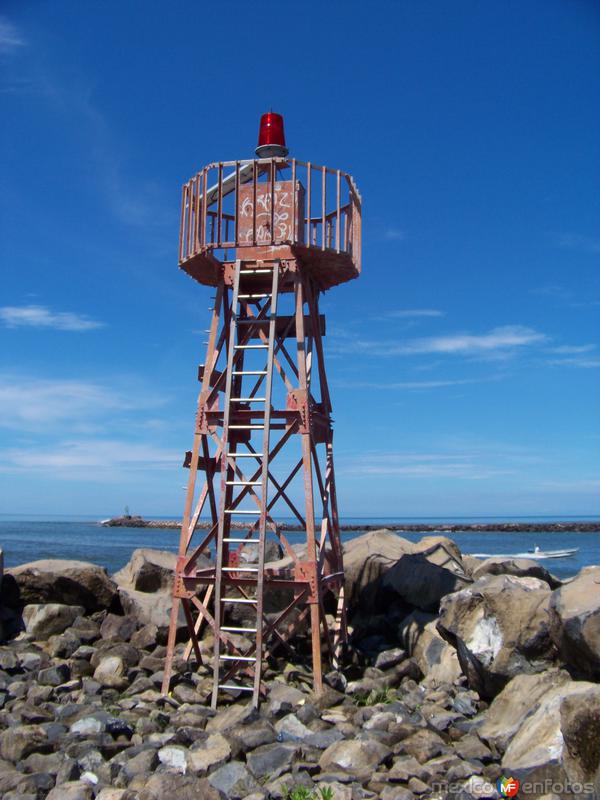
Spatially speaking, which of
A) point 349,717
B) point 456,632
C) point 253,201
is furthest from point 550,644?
point 253,201

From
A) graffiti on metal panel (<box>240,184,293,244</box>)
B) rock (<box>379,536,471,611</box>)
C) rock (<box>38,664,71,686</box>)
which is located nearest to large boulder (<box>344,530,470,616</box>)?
rock (<box>379,536,471,611</box>)

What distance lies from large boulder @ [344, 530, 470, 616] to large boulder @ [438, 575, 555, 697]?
7.72 feet

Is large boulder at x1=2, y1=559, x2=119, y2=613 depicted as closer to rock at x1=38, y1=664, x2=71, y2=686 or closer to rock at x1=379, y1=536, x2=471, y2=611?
rock at x1=38, y1=664, x2=71, y2=686

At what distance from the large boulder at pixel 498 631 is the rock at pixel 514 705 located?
403mm

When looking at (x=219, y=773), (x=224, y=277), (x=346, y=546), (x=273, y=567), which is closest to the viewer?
(x=219, y=773)

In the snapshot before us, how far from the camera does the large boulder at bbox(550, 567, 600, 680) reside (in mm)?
10406

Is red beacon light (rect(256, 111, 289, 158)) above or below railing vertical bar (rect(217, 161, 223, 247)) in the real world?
above

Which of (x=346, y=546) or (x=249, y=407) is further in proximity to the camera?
(x=346, y=546)

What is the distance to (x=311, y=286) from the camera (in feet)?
53.0

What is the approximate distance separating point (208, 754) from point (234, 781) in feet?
2.71

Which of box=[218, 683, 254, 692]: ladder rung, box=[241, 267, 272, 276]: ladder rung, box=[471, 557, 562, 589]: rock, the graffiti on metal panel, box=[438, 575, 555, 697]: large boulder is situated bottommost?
box=[218, 683, 254, 692]: ladder rung

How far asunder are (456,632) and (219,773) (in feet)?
16.3

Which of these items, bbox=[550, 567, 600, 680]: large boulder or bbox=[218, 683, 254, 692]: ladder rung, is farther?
bbox=[218, 683, 254, 692]: ladder rung

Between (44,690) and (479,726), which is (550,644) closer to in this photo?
(479,726)
